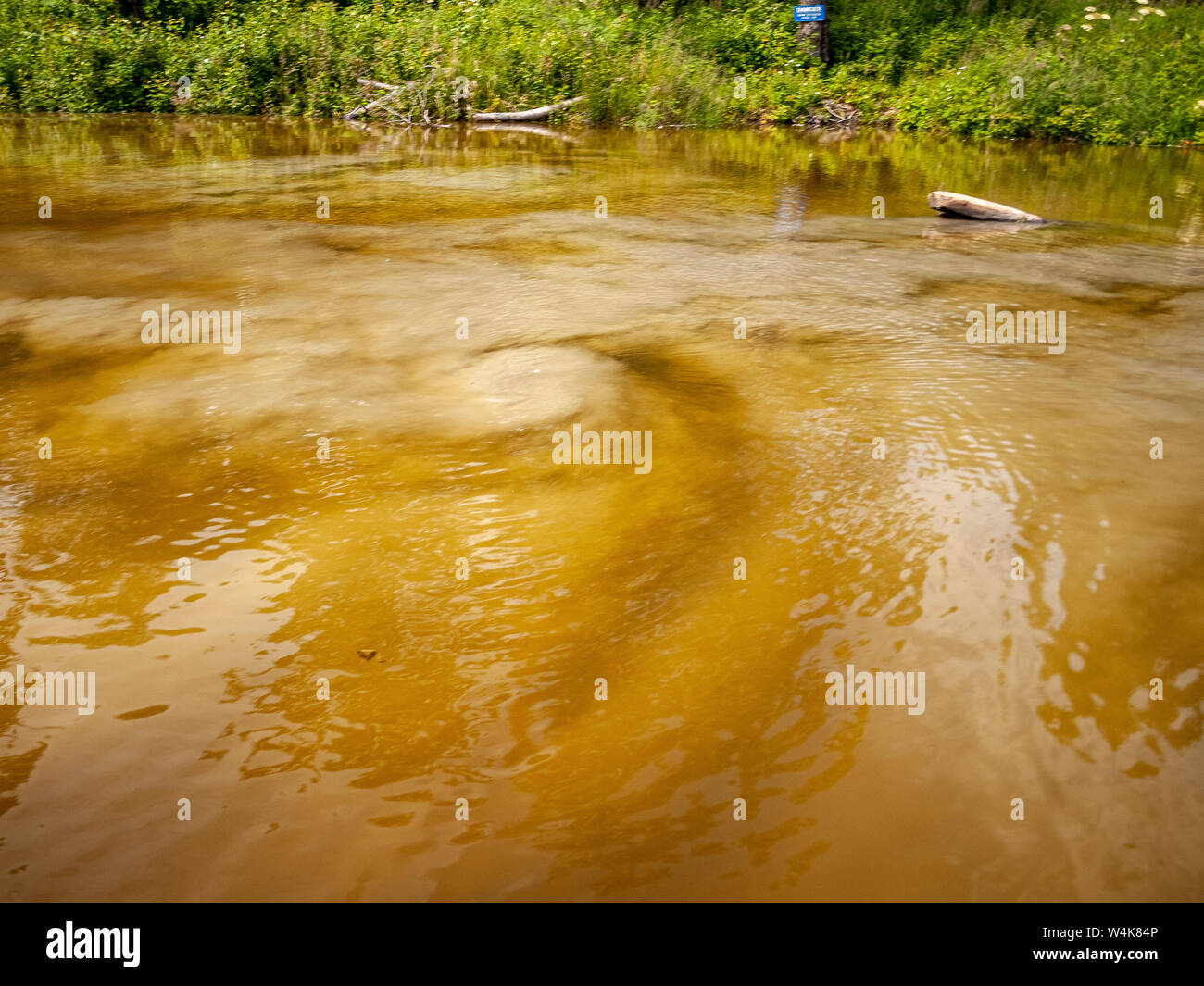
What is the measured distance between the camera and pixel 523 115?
48.5 ft

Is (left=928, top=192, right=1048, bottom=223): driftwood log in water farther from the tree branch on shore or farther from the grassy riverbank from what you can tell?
the tree branch on shore

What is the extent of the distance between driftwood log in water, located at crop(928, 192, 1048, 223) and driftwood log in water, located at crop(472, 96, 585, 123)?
8.80m

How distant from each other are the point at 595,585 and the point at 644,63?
14.8 meters

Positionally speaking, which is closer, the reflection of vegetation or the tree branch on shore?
the reflection of vegetation

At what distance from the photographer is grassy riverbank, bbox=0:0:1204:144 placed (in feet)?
46.5

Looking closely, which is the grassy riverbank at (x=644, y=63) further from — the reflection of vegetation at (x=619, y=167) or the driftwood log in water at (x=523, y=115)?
the reflection of vegetation at (x=619, y=167)

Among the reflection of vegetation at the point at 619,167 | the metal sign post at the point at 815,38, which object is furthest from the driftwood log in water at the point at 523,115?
the metal sign post at the point at 815,38

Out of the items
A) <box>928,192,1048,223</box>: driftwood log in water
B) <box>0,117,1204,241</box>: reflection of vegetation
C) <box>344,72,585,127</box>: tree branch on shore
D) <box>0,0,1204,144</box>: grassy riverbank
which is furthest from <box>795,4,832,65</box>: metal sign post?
<box>928,192,1048,223</box>: driftwood log in water

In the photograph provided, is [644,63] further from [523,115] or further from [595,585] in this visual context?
[595,585]

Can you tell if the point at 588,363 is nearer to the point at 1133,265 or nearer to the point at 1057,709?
the point at 1057,709

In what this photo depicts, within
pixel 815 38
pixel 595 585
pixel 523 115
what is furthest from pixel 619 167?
pixel 595 585

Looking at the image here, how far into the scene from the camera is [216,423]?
363 centimetres

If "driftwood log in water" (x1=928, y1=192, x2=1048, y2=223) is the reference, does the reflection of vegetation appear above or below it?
above
